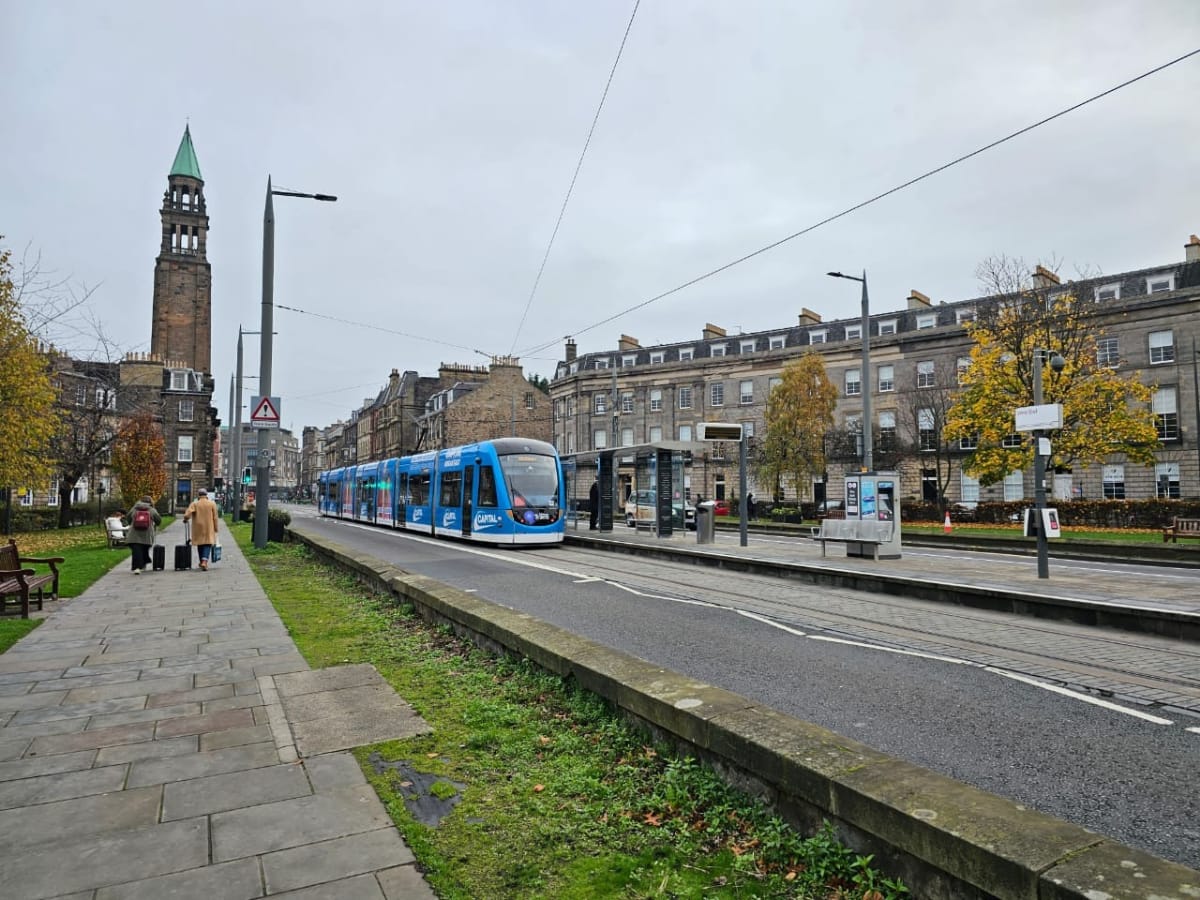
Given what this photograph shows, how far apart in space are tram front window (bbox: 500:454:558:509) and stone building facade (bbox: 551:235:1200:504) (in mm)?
11027

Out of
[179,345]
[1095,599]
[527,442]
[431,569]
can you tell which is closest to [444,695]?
[1095,599]

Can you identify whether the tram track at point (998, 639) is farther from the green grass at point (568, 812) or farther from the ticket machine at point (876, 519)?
the ticket machine at point (876, 519)

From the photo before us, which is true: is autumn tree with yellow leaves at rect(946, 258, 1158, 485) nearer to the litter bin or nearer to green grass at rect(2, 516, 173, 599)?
the litter bin

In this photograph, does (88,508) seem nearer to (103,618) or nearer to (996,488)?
(103,618)

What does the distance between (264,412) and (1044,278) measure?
35991mm

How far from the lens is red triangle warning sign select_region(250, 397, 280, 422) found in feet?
56.6

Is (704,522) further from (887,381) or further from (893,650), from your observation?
(887,381)

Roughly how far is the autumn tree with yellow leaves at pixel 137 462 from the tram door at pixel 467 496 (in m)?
16.4

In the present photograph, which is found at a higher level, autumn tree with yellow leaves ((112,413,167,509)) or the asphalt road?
autumn tree with yellow leaves ((112,413,167,509))

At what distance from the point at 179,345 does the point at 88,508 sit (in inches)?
1733

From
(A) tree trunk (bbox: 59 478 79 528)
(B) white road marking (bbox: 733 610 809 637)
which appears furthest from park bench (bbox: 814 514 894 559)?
(A) tree trunk (bbox: 59 478 79 528)

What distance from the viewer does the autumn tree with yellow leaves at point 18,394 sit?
66.2ft

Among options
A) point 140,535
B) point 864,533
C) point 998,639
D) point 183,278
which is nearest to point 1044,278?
point 864,533

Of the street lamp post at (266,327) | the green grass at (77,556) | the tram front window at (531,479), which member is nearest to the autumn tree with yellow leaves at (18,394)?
the green grass at (77,556)
